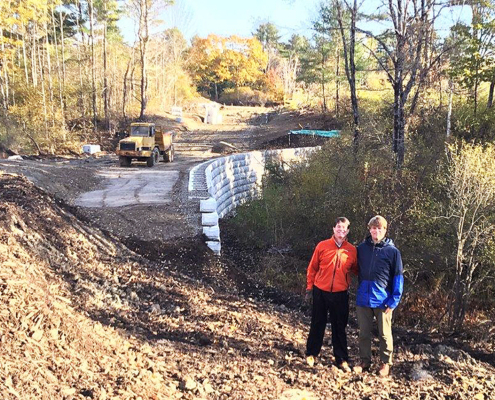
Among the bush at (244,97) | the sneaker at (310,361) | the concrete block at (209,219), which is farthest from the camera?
the bush at (244,97)

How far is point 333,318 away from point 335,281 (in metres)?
0.41

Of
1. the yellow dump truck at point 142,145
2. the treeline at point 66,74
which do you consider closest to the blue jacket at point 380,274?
the yellow dump truck at point 142,145

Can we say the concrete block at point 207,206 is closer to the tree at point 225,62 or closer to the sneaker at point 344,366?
the sneaker at point 344,366

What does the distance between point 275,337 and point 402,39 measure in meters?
9.45

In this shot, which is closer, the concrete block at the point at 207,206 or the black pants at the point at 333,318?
the black pants at the point at 333,318

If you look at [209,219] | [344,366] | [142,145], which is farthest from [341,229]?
[142,145]

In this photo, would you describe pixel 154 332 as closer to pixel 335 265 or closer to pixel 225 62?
pixel 335 265

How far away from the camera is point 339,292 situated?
4125 millimetres

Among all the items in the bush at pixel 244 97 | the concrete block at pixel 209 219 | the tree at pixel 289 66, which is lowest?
the concrete block at pixel 209 219

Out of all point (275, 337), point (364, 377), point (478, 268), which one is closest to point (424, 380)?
point (364, 377)

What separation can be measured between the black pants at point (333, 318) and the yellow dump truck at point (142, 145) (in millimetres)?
13617

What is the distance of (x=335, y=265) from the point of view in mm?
4074

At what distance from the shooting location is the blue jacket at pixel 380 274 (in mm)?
3939

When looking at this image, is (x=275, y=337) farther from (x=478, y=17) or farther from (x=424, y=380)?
(x=478, y=17)
